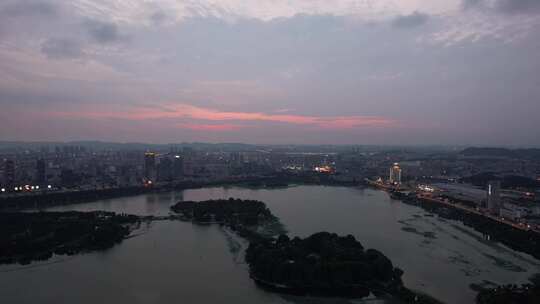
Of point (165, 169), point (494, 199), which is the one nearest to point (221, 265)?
point (494, 199)

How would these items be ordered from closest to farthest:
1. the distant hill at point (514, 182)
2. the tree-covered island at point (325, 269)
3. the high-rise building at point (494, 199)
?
the tree-covered island at point (325, 269) → the high-rise building at point (494, 199) → the distant hill at point (514, 182)

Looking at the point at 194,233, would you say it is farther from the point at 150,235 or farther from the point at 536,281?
the point at 536,281

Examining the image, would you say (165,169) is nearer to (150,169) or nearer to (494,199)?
(150,169)

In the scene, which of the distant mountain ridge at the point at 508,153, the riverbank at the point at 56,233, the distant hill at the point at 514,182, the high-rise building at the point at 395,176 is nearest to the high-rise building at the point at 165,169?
the riverbank at the point at 56,233

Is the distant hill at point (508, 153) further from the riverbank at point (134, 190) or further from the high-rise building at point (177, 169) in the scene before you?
the high-rise building at point (177, 169)

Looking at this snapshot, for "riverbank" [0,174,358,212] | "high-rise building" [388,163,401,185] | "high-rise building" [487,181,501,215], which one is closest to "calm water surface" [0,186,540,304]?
"high-rise building" [487,181,501,215]

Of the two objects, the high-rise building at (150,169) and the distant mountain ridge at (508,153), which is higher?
the distant mountain ridge at (508,153)

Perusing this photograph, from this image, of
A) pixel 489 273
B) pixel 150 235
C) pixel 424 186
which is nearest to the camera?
pixel 489 273

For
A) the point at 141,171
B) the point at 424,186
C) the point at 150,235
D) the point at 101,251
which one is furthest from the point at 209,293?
the point at 141,171
